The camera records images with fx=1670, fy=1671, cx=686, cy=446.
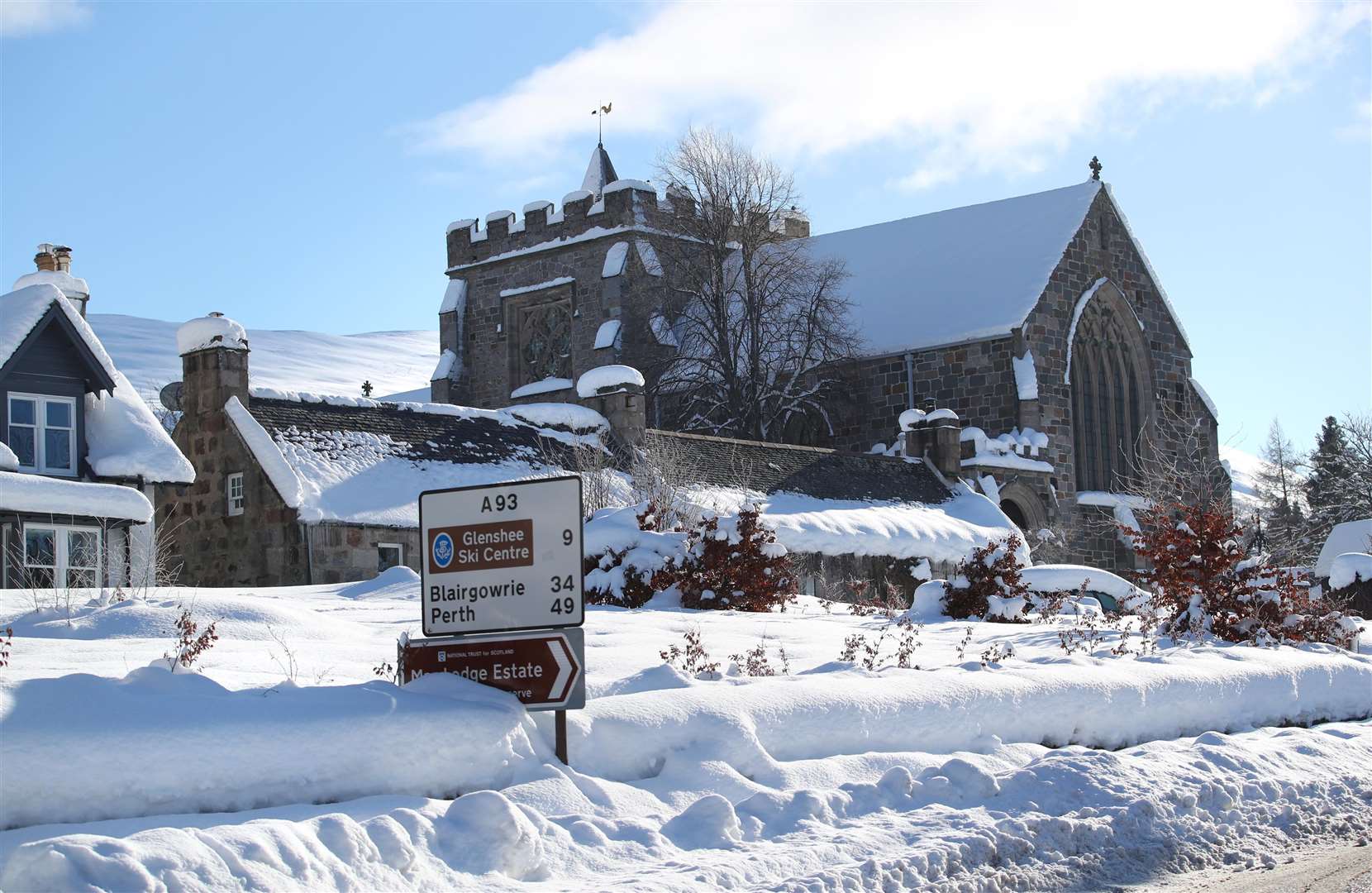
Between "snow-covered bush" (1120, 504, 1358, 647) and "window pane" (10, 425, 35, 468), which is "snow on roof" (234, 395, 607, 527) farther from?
"snow-covered bush" (1120, 504, 1358, 647)

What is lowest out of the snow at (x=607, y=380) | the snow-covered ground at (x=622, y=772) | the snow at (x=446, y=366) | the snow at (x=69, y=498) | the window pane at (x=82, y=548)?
the snow-covered ground at (x=622, y=772)

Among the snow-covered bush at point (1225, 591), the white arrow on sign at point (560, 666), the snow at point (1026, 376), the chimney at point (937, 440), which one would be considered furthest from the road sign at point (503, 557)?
the snow at point (1026, 376)

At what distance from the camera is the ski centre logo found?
10.7 m

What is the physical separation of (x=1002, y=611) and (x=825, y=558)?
28.4ft

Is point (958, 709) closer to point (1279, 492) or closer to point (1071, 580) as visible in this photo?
point (1071, 580)

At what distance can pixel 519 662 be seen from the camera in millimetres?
10375

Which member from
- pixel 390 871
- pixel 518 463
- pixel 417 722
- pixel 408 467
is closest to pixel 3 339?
pixel 408 467

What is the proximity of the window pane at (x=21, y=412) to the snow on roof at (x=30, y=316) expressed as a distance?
2.21ft

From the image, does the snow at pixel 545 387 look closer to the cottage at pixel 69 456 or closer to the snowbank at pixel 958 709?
the cottage at pixel 69 456

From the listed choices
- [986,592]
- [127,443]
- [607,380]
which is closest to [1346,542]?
[607,380]

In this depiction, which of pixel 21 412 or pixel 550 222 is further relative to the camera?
pixel 550 222

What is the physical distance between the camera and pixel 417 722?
31.3 feet

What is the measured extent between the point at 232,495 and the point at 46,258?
16.2 feet

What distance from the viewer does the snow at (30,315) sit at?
73.8ft
